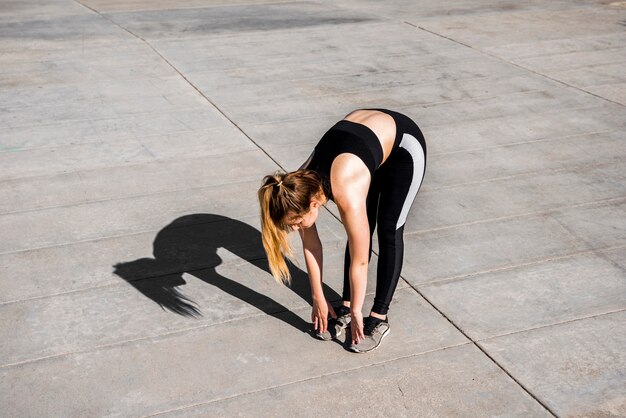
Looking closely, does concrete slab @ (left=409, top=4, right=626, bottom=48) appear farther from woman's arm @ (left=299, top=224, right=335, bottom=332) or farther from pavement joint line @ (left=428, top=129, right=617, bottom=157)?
woman's arm @ (left=299, top=224, right=335, bottom=332)

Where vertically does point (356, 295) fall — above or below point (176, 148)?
above

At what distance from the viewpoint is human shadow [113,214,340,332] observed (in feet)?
17.0

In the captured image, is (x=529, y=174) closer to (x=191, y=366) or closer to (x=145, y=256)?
(x=145, y=256)

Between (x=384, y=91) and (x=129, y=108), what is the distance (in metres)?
2.90

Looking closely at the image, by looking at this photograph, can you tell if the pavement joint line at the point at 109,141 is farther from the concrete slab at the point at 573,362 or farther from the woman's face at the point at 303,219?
the concrete slab at the point at 573,362

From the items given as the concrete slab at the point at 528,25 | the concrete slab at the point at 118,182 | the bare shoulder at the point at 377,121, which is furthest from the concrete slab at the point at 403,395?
the concrete slab at the point at 528,25

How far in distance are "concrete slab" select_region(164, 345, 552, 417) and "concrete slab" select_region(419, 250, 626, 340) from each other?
1.36 feet

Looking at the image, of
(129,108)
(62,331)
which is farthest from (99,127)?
(62,331)

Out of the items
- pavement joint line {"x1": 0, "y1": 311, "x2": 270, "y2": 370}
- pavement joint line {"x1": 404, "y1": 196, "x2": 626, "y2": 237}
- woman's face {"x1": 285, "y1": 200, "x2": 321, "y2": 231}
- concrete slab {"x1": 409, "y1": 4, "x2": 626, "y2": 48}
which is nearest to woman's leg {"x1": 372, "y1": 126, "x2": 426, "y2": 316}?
woman's face {"x1": 285, "y1": 200, "x2": 321, "y2": 231}

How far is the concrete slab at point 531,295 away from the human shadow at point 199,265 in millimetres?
798

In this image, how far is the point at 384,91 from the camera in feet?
31.6

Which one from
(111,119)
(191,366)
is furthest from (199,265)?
(111,119)

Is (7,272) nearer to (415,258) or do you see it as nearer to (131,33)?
(415,258)

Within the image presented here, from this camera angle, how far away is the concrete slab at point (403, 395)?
415 cm
